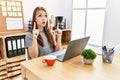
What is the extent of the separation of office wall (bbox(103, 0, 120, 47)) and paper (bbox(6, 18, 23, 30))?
63.7 inches

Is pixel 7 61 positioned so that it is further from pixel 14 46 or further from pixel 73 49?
pixel 73 49

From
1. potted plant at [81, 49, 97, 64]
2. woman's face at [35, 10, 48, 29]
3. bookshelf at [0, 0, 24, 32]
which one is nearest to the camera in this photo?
potted plant at [81, 49, 97, 64]

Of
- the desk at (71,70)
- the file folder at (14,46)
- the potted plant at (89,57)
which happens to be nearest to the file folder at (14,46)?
the file folder at (14,46)

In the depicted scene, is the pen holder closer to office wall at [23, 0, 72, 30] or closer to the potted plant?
the potted plant

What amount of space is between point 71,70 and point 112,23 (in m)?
1.79

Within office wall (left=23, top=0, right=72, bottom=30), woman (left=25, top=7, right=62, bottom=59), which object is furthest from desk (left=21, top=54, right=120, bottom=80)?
office wall (left=23, top=0, right=72, bottom=30)

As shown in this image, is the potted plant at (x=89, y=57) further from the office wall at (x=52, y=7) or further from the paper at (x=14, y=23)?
the office wall at (x=52, y=7)

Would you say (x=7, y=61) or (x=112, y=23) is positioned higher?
(x=112, y=23)

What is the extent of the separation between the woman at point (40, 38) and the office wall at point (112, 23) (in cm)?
130

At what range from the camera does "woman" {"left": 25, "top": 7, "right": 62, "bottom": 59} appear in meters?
1.44

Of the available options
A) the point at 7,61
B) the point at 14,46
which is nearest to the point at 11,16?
the point at 14,46

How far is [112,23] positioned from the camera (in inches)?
97.0

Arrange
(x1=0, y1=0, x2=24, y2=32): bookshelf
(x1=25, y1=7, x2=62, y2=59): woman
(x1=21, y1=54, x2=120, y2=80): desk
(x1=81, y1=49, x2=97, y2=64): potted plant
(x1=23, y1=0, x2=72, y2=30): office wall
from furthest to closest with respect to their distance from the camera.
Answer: (x1=23, y1=0, x2=72, y2=30): office wall < (x1=0, y1=0, x2=24, y2=32): bookshelf < (x1=25, y1=7, x2=62, y2=59): woman < (x1=81, y1=49, x2=97, y2=64): potted plant < (x1=21, y1=54, x2=120, y2=80): desk

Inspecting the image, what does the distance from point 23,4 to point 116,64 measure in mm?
2025
